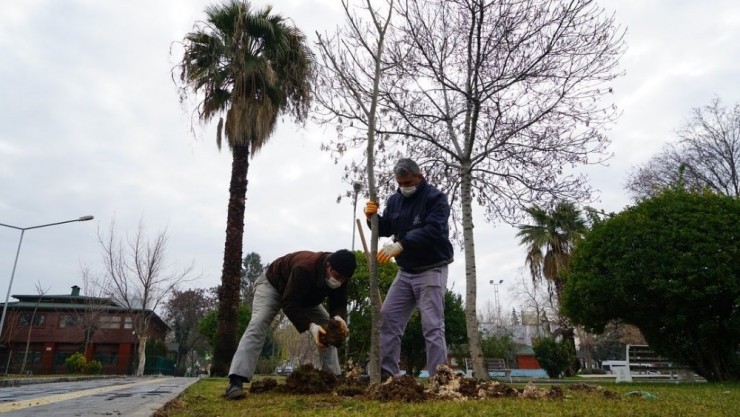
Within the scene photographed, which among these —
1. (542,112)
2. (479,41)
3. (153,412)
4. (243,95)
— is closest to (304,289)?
(153,412)

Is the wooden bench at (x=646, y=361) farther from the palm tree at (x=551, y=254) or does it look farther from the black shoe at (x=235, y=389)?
the black shoe at (x=235, y=389)

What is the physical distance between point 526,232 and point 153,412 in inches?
958

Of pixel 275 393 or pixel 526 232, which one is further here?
pixel 526 232

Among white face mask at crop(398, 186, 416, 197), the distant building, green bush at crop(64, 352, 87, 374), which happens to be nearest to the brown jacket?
white face mask at crop(398, 186, 416, 197)

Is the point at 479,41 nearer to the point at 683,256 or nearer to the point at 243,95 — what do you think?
the point at 683,256

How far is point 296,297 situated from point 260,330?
484mm

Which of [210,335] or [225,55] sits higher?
[225,55]

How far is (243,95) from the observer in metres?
13.5

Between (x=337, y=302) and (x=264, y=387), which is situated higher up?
(x=337, y=302)

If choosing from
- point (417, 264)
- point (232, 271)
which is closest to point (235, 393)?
point (417, 264)

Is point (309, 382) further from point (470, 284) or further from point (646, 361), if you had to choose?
point (646, 361)

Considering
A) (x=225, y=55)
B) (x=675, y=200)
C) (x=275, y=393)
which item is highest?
(x=225, y=55)

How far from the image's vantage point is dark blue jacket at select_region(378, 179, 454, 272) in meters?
4.05

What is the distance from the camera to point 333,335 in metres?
3.78
